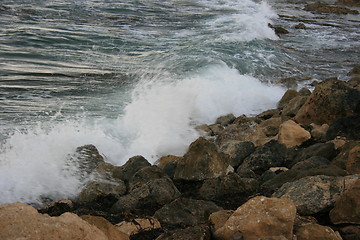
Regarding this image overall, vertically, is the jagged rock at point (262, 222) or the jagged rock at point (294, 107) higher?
the jagged rock at point (262, 222)

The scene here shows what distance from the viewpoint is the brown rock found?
3.78 m

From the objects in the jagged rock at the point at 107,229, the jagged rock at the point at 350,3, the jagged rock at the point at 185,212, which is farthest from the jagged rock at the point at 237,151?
the jagged rock at the point at 350,3

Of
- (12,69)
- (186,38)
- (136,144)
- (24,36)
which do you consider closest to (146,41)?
(186,38)

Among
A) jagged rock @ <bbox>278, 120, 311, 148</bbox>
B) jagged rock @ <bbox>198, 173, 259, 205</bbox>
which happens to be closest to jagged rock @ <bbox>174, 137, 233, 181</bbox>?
jagged rock @ <bbox>198, 173, 259, 205</bbox>

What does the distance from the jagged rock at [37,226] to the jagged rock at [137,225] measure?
2.26 ft

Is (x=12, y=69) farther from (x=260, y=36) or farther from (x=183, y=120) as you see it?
(x=260, y=36)

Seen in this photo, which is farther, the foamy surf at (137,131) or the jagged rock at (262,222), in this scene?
the foamy surf at (137,131)

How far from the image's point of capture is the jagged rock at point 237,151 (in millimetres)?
5151

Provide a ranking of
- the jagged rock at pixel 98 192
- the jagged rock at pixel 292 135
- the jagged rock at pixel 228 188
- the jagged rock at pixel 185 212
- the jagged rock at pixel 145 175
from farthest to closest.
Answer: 1. the jagged rock at pixel 292 135
2. the jagged rock at pixel 145 175
3. the jagged rock at pixel 98 192
4. the jagged rock at pixel 228 188
5. the jagged rock at pixel 185 212

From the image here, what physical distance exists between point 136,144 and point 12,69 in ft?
15.5

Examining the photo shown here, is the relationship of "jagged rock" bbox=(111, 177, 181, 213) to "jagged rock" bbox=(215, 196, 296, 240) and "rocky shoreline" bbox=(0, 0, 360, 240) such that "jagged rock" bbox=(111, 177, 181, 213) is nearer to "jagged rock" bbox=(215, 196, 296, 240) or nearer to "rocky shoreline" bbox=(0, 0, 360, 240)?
"rocky shoreline" bbox=(0, 0, 360, 240)

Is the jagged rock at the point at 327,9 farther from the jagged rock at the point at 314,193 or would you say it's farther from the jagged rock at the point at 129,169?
the jagged rock at the point at 314,193

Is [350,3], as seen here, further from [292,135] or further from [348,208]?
[348,208]

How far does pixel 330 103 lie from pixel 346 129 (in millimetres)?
1057
